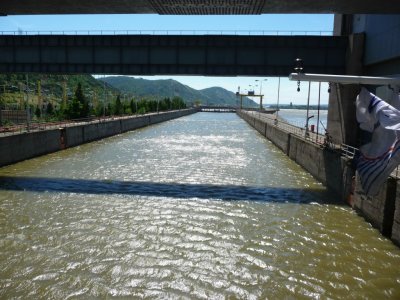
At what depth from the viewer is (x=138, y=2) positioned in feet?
69.9

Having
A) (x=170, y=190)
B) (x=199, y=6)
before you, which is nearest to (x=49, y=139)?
(x=170, y=190)

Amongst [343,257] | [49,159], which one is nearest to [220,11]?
[343,257]

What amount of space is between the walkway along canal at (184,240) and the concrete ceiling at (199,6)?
1122cm

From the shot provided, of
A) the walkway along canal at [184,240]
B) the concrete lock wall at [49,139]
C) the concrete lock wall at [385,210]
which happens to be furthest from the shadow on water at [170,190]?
the concrete lock wall at [49,139]

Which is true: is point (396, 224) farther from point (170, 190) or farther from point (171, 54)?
point (171, 54)

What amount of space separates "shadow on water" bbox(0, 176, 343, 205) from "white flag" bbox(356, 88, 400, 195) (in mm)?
7477

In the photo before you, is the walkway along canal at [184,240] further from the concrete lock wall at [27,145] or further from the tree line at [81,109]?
the tree line at [81,109]

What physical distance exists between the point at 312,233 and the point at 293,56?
1889cm

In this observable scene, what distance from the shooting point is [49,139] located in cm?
3609

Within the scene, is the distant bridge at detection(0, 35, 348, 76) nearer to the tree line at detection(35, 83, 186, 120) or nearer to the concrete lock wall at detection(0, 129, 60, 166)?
the concrete lock wall at detection(0, 129, 60, 166)

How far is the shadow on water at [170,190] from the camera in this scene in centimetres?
2080

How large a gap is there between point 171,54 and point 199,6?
10821mm

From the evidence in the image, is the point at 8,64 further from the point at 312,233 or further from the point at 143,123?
the point at 143,123

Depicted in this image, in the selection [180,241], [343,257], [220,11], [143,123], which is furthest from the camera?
[143,123]
